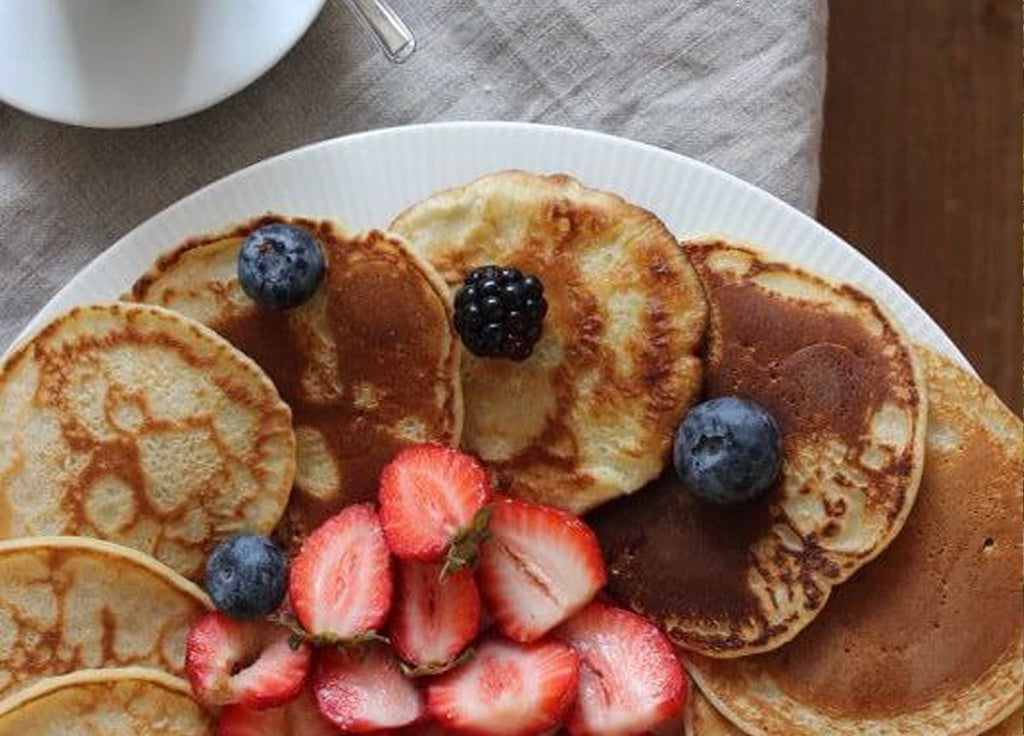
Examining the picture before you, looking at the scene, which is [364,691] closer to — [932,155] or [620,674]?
[620,674]

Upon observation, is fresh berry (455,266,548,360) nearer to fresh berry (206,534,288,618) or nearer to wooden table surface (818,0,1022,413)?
fresh berry (206,534,288,618)

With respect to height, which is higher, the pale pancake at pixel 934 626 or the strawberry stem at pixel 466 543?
the strawberry stem at pixel 466 543

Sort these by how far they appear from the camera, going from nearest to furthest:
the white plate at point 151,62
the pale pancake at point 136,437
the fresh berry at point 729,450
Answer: the fresh berry at point 729,450 < the pale pancake at point 136,437 < the white plate at point 151,62

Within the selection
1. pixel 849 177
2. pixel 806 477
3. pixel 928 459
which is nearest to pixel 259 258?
pixel 806 477

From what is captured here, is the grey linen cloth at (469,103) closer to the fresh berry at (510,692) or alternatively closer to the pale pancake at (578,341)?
the pale pancake at (578,341)

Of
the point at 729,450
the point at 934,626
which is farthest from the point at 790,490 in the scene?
the point at 934,626

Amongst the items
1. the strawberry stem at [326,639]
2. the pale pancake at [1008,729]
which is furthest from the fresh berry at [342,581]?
the pale pancake at [1008,729]
